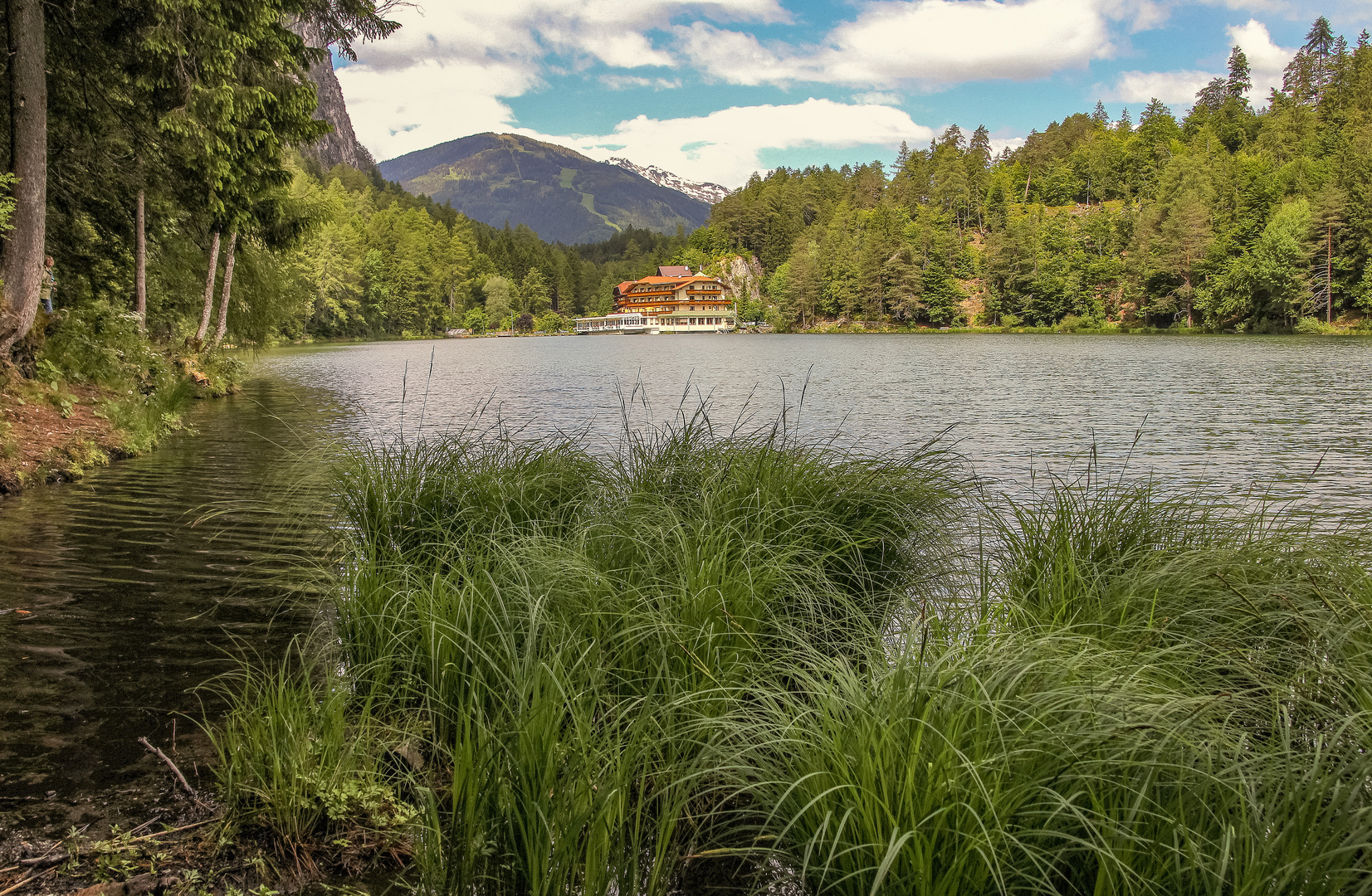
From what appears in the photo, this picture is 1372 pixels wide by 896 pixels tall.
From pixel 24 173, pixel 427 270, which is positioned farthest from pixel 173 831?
pixel 427 270

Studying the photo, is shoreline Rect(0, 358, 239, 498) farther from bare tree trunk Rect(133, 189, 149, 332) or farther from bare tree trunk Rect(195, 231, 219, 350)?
bare tree trunk Rect(195, 231, 219, 350)

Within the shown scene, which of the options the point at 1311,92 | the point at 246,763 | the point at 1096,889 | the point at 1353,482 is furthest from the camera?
the point at 1311,92

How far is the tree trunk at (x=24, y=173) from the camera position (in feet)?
29.9

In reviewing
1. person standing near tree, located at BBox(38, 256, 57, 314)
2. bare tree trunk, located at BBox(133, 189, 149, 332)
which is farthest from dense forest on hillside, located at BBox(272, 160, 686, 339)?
person standing near tree, located at BBox(38, 256, 57, 314)

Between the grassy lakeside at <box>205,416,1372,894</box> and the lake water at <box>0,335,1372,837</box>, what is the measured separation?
25.5 inches

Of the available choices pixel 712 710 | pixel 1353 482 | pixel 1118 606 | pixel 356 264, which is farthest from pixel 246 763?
pixel 356 264

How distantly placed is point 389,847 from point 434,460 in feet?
9.80

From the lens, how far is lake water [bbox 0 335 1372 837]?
3699 millimetres

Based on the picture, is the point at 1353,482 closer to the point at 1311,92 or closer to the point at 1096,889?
the point at 1096,889

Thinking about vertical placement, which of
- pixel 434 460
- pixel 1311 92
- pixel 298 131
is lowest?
pixel 434 460

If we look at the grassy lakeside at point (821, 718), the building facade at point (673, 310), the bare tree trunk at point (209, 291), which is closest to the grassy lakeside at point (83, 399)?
the bare tree trunk at point (209, 291)

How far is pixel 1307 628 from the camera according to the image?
10.1 ft

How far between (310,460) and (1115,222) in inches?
3583

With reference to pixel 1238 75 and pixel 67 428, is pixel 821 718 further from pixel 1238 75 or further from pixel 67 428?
pixel 1238 75
